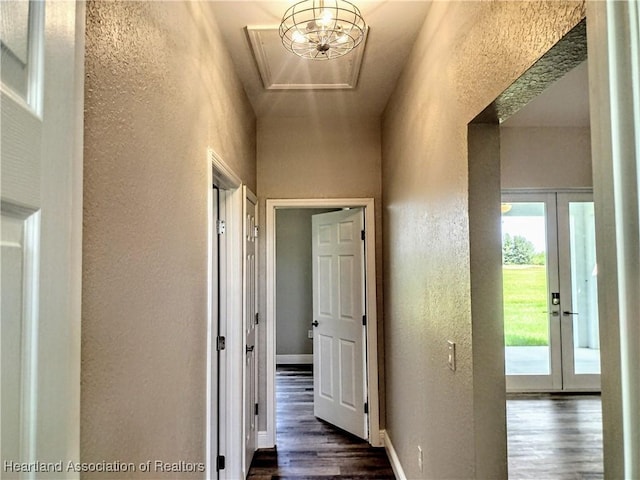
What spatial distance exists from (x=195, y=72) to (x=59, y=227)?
1.21 m

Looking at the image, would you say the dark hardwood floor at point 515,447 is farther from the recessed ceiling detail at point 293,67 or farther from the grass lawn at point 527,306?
the recessed ceiling detail at point 293,67

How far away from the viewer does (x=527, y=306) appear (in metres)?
4.28

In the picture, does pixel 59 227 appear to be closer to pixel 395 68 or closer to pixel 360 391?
pixel 395 68

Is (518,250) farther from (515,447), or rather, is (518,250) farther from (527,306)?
(515,447)

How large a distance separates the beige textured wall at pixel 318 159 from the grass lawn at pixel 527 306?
6.80 feet

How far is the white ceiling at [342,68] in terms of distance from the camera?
187cm

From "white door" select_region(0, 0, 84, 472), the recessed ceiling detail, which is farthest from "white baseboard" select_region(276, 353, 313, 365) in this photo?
"white door" select_region(0, 0, 84, 472)

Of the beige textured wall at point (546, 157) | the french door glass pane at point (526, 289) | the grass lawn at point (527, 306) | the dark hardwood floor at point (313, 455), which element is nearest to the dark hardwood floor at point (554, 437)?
the french door glass pane at point (526, 289)

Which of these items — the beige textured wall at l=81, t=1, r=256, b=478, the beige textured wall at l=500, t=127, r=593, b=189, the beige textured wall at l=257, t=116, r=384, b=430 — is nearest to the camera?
the beige textured wall at l=81, t=1, r=256, b=478

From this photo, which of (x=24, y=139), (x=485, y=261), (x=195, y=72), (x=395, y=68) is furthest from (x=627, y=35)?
(x=395, y=68)

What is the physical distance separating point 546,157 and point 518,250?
41.5 inches

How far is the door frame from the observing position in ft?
10.5

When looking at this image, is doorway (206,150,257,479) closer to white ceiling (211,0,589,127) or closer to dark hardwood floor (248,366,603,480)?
dark hardwood floor (248,366,603,480)

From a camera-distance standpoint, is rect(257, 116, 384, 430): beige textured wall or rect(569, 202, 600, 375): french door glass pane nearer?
rect(257, 116, 384, 430): beige textured wall
